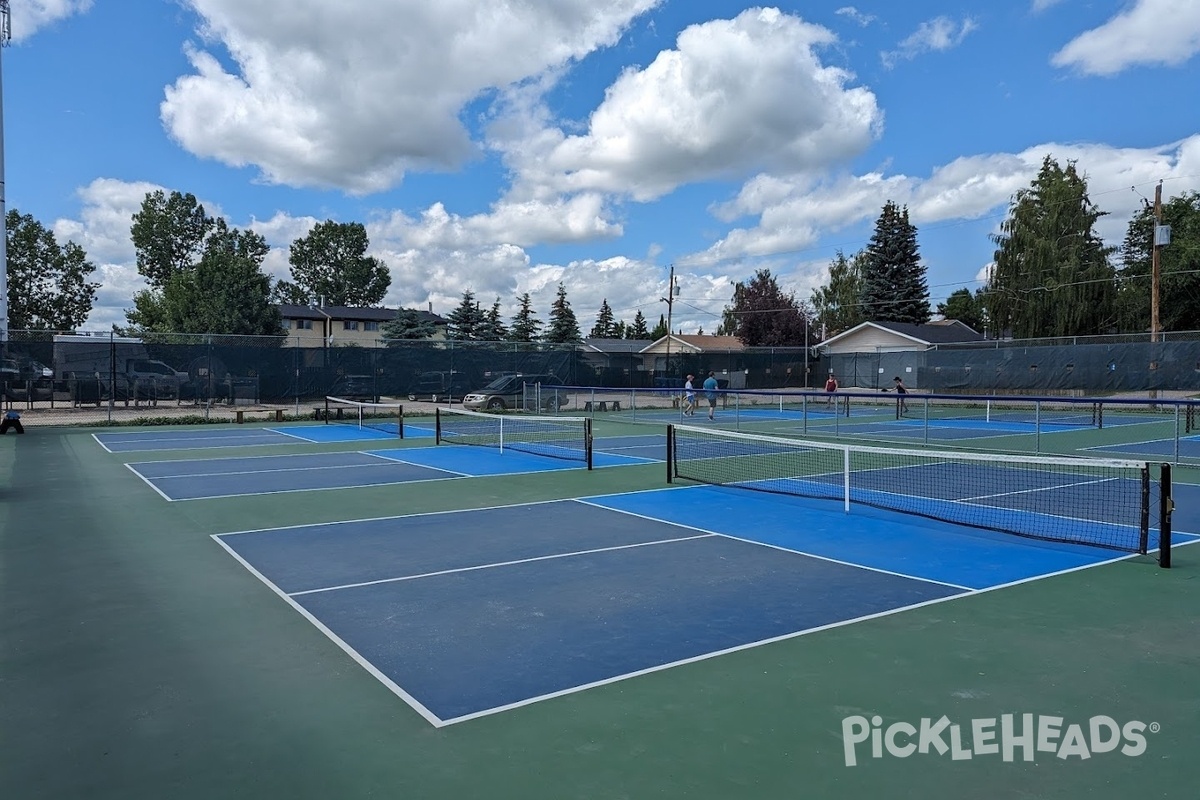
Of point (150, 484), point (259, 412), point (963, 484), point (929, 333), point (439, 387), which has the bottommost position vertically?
point (150, 484)

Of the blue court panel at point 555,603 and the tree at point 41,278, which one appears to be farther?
the tree at point 41,278

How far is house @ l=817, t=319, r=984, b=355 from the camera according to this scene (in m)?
51.8

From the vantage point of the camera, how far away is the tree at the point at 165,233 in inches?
2879

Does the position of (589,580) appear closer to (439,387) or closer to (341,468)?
(341,468)

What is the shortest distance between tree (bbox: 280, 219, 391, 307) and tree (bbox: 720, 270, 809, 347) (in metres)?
43.2

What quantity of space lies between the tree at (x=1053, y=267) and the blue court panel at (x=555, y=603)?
1940 inches

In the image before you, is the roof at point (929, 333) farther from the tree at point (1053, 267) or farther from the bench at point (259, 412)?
the bench at point (259, 412)

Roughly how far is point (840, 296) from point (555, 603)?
7898 centimetres

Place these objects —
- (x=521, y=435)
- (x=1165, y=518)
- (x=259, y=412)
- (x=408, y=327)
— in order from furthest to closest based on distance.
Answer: (x=408, y=327)
(x=259, y=412)
(x=521, y=435)
(x=1165, y=518)

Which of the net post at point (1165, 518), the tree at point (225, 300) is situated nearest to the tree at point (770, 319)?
the tree at point (225, 300)

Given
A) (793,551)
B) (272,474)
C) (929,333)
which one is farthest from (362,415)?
(929,333)

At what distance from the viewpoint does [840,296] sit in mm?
81188

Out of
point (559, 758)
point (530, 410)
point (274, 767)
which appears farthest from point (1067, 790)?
point (530, 410)

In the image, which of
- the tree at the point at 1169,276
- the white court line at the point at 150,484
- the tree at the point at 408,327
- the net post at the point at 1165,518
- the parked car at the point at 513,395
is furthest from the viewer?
the tree at the point at 408,327
